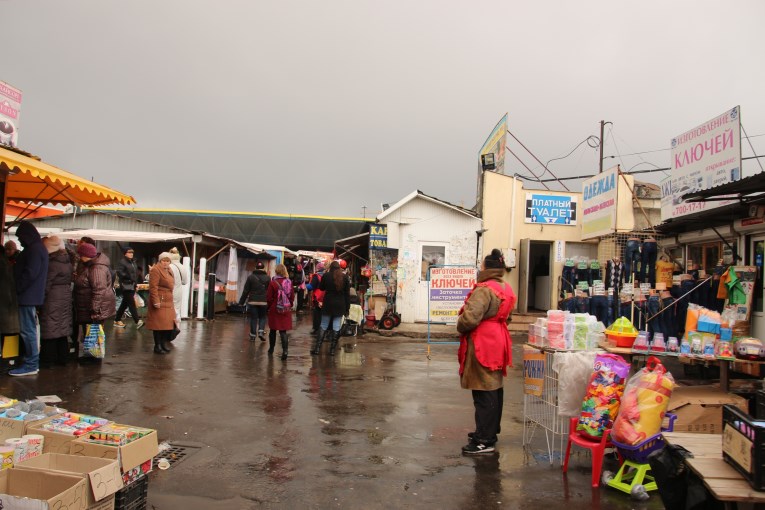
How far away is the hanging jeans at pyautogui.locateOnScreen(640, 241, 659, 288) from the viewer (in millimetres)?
12023

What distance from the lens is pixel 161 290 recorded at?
9930 mm

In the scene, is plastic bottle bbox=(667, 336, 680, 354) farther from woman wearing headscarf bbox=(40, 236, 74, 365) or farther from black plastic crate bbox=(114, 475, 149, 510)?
woman wearing headscarf bbox=(40, 236, 74, 365)

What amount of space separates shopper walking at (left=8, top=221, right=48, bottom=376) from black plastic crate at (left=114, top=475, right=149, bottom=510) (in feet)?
17.3

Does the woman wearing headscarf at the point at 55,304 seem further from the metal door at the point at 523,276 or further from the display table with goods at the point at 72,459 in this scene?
the metal door at the point at 523,276

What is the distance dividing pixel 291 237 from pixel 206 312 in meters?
18.8

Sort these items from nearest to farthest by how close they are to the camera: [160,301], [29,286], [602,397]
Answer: [602,397], [29,286], [160,301]

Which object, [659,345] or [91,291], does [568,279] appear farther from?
[91,291]

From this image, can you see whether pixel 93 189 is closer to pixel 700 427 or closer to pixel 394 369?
pixel 394 369

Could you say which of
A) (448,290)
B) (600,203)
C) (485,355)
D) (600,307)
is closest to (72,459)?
(485,355)

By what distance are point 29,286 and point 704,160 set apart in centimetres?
1196

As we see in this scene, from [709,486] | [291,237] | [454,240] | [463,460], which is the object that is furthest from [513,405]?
[291,237]

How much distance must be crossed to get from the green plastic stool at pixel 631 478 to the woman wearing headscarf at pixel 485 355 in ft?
3.94

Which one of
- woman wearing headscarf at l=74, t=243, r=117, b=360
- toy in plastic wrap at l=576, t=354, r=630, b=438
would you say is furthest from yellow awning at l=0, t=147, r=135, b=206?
toy in plastic wrap at l=576, t=354, r=630, b=438

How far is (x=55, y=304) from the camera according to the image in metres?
8.14
